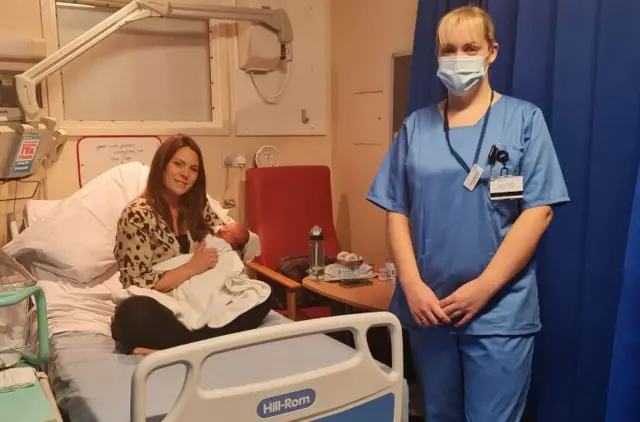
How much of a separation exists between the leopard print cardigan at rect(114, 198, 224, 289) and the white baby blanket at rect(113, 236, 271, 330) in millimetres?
36

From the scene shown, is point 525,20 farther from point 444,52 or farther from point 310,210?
point 310,210

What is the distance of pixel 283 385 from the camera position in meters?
1.25

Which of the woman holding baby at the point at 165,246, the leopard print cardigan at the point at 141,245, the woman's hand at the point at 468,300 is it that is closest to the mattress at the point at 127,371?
the woman holding baby at the point at 165,246

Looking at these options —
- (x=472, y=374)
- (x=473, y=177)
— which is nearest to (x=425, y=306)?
(x=472, y=374)

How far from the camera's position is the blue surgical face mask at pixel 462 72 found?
1.65 meters

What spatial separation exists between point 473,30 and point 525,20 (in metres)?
0.48

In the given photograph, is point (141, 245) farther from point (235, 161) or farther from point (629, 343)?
point (629, 343)

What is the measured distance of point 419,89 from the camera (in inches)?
100

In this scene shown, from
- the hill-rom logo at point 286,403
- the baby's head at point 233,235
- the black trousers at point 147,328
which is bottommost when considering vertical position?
the black trousers at point 147,328

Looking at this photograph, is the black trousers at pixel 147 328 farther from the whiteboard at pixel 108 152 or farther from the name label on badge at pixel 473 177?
the whiteboard at pixel 108 152

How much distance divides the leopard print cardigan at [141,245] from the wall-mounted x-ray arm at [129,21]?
696mm

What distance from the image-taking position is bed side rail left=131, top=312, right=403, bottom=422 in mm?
1157

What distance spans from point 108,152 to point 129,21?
661 millimetres

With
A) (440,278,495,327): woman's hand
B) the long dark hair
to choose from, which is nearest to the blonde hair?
(440,278,495,327): woman's hand
